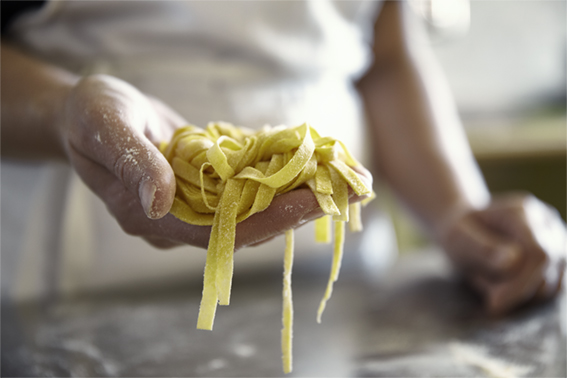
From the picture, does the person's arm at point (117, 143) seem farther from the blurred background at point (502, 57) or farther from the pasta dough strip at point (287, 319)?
the blurred background at point (502, 57)

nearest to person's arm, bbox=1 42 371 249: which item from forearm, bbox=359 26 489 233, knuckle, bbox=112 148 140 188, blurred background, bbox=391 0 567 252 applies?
knuckle, bbox=112 148 140 188

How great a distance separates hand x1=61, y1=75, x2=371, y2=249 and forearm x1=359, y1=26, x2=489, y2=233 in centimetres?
62

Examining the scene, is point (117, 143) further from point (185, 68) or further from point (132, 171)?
point (185, 68)

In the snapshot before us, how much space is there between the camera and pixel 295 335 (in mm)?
690

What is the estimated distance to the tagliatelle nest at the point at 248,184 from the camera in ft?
1.53

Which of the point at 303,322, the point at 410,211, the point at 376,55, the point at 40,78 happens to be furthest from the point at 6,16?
the point at 410,211

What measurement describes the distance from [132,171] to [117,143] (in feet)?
0.16

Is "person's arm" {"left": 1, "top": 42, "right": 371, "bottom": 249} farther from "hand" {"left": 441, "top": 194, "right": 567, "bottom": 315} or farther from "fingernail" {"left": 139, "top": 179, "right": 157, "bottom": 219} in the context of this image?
"hand" {"left": 441, "top": 194, "right": 567, "bottom": 315}

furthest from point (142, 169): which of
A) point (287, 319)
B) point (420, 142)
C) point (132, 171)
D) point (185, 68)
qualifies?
point (420, 142)

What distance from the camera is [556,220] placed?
950 millimetres

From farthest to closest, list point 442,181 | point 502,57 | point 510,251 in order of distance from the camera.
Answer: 1. point 502,57
2. point 442,181
3. point 510,251

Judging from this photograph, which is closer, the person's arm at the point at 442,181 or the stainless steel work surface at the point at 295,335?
the stainless steel work surface at the point at 295,335

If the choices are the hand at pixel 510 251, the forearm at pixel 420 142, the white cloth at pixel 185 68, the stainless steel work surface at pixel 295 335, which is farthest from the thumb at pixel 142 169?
the forearm at pixel 420 142

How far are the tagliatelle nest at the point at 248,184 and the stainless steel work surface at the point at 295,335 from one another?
0.15m
